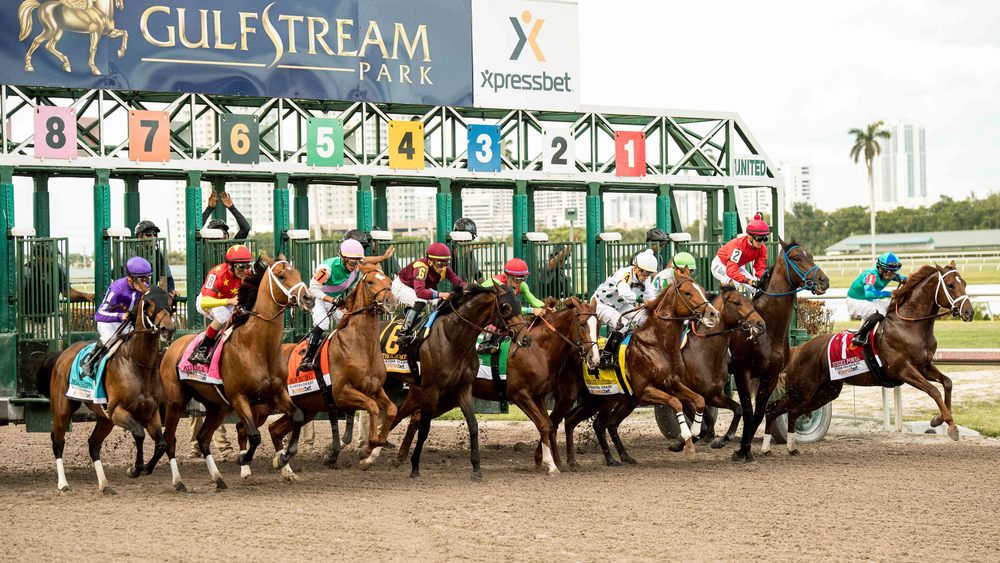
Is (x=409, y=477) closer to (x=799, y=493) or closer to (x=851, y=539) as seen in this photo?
(x=799, y=493)

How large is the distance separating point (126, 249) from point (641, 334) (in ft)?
14.9

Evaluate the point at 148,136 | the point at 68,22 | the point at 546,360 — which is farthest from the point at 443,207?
the point at 68,22

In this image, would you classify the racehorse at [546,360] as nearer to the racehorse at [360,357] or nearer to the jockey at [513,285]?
the jockey at [513,285]

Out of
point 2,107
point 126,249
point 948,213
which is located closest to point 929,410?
point 126,249

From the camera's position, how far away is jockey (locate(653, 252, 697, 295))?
10969 mm

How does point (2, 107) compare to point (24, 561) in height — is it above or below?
above

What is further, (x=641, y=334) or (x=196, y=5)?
(x=196, y=5)

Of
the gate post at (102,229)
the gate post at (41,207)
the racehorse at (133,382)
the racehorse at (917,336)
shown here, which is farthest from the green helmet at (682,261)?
the gate post at (41,207)

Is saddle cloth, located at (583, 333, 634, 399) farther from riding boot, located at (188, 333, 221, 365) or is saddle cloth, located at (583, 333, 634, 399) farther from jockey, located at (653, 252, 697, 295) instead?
riding boot, located at (188, 333, 221, 365)

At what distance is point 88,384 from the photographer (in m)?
9.21

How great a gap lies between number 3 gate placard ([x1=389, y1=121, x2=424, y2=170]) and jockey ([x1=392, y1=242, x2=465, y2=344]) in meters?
2.07

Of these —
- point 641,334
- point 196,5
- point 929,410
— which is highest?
point 196,5

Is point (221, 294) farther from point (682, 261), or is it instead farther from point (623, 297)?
point (682, 261)

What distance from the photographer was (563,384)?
1084cm
